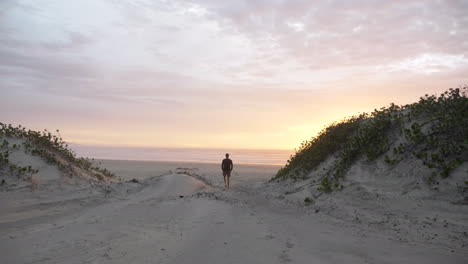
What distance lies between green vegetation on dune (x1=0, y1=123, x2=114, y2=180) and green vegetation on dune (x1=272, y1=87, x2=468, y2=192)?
11885mm

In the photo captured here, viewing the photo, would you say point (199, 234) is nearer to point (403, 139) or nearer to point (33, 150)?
point (403, 139)

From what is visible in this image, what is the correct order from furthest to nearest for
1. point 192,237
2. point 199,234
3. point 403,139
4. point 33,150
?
1. point 33,150
2. point 403,139
3. point 199,234
4. point 192,237

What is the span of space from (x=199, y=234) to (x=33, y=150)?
40.7 feet

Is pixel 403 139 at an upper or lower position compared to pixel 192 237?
upper

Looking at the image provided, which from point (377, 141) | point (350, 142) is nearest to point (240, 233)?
point (377, 141)

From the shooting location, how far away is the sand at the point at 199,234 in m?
5.52

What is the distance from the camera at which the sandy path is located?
5.47 m

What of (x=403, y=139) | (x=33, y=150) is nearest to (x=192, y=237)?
(x=403, y=139)

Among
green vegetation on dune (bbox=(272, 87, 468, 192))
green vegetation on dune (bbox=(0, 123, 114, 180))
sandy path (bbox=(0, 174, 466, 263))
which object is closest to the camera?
sandy path (bbox=(0, 174, 466, 263))

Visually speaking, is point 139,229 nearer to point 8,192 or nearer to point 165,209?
point 165,209

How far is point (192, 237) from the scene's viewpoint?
22.0 ft

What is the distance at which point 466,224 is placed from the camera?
258 inches

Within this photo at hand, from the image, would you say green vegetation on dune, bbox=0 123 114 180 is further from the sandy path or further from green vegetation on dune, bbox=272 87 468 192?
green vegetation on dune, bbox=272 87 468 192

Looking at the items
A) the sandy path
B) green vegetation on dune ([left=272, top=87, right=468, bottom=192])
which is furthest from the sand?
green vegetation on dune ([left=272, top=87, right=468, bottom=192])
